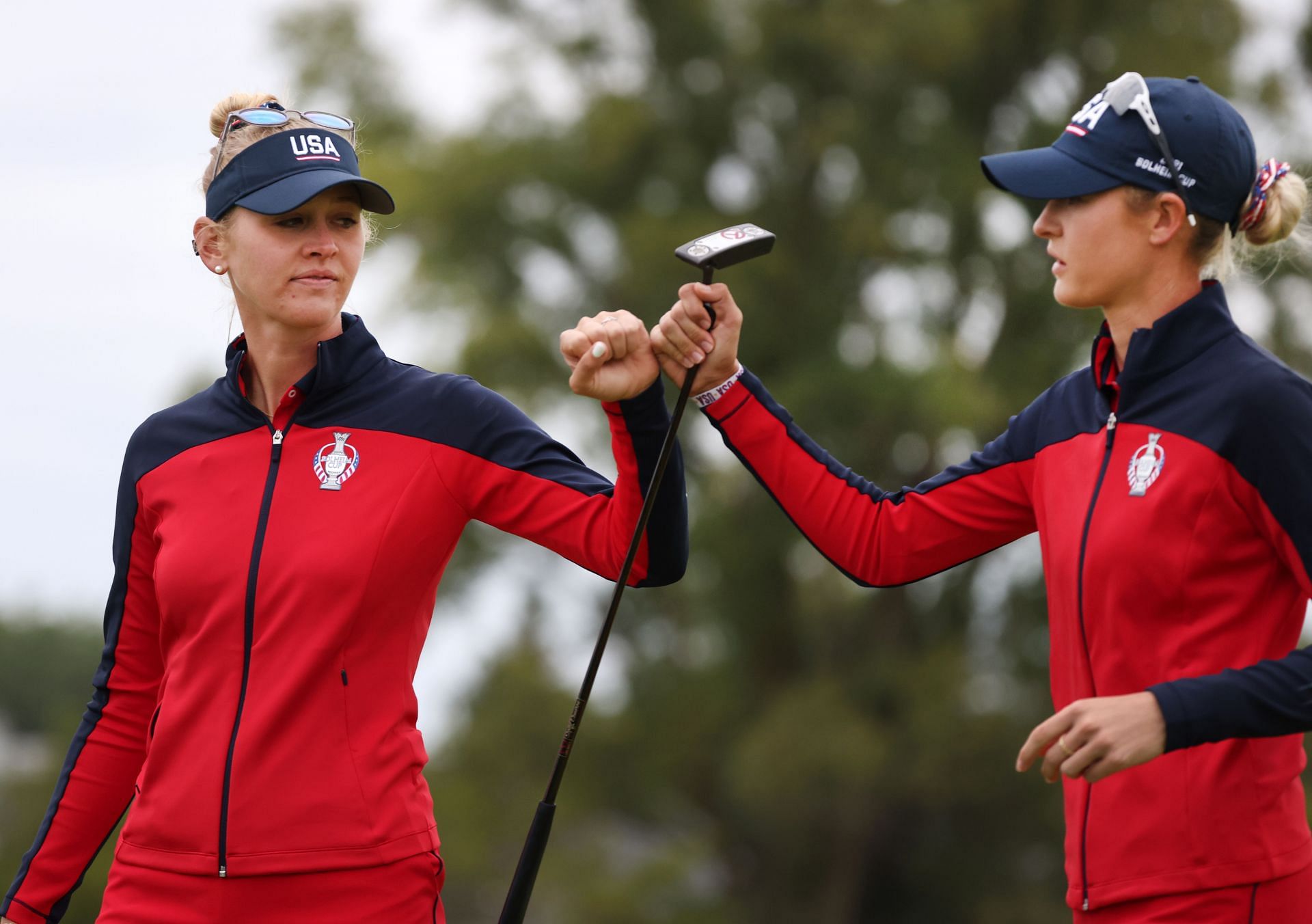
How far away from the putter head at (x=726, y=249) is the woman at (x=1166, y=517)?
108 millimetres

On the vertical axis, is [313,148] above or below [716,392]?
above

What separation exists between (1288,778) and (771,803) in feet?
39.0

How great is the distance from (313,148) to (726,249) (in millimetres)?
733

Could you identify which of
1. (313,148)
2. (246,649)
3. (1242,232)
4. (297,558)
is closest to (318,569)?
(297,558)

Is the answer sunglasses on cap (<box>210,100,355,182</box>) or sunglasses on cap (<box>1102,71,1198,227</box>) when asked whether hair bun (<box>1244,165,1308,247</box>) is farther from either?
sunglasses on cap (<box>210,100,355,182</box>)

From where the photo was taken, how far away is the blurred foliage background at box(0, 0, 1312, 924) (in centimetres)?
1443

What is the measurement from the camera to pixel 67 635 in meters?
20.8

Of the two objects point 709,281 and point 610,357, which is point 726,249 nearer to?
point 709,281

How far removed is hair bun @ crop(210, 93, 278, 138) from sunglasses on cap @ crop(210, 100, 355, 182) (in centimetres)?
4

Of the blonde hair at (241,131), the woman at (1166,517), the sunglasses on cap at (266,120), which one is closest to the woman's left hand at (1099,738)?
the woman at (1166,517)

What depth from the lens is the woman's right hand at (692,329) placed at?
2.81 m

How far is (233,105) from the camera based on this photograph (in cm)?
304

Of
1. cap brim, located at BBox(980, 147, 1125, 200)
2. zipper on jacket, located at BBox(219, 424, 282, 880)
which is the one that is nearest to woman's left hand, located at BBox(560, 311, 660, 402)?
zipper on jacket, located at BBox(219, 424, 282, 880)

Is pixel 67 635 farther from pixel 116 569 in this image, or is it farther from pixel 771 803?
pixel 116 569
